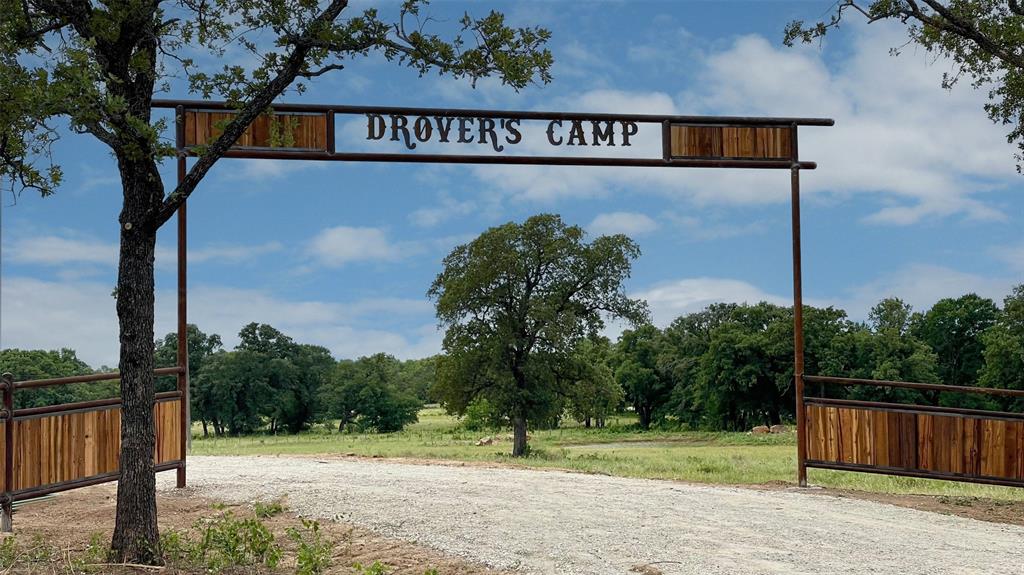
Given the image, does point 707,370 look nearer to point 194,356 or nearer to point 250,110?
point 194,356

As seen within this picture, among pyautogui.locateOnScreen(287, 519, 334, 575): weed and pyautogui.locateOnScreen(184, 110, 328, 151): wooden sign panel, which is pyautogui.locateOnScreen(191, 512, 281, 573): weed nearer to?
pyautogui.locateOnScreen(287, 519, 334, 575): weed

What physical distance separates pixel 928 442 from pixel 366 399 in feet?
126

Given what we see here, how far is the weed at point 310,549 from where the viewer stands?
739 cm

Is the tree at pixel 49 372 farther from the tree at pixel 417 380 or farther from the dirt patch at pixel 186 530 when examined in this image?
the dirt patch at pixel 186 530

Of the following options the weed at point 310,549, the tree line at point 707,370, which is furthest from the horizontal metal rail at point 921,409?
the tree line at point 707,370

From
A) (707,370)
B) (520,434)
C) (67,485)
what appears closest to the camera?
Result: (67,485)

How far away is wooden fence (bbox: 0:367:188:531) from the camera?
10.4 meters

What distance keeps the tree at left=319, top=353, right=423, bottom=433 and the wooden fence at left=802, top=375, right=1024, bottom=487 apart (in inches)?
1454

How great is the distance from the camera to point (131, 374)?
26.6ft

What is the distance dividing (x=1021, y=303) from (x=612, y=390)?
2914cm

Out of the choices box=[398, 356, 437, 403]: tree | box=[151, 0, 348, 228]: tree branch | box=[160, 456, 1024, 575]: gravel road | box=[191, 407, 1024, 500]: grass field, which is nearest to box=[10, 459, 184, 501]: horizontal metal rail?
box=[160, 456, 1024, 575]: gravel road

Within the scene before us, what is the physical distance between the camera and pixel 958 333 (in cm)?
5259

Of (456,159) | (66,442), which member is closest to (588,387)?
(456,159)

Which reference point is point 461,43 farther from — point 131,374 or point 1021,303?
point 1021,303
